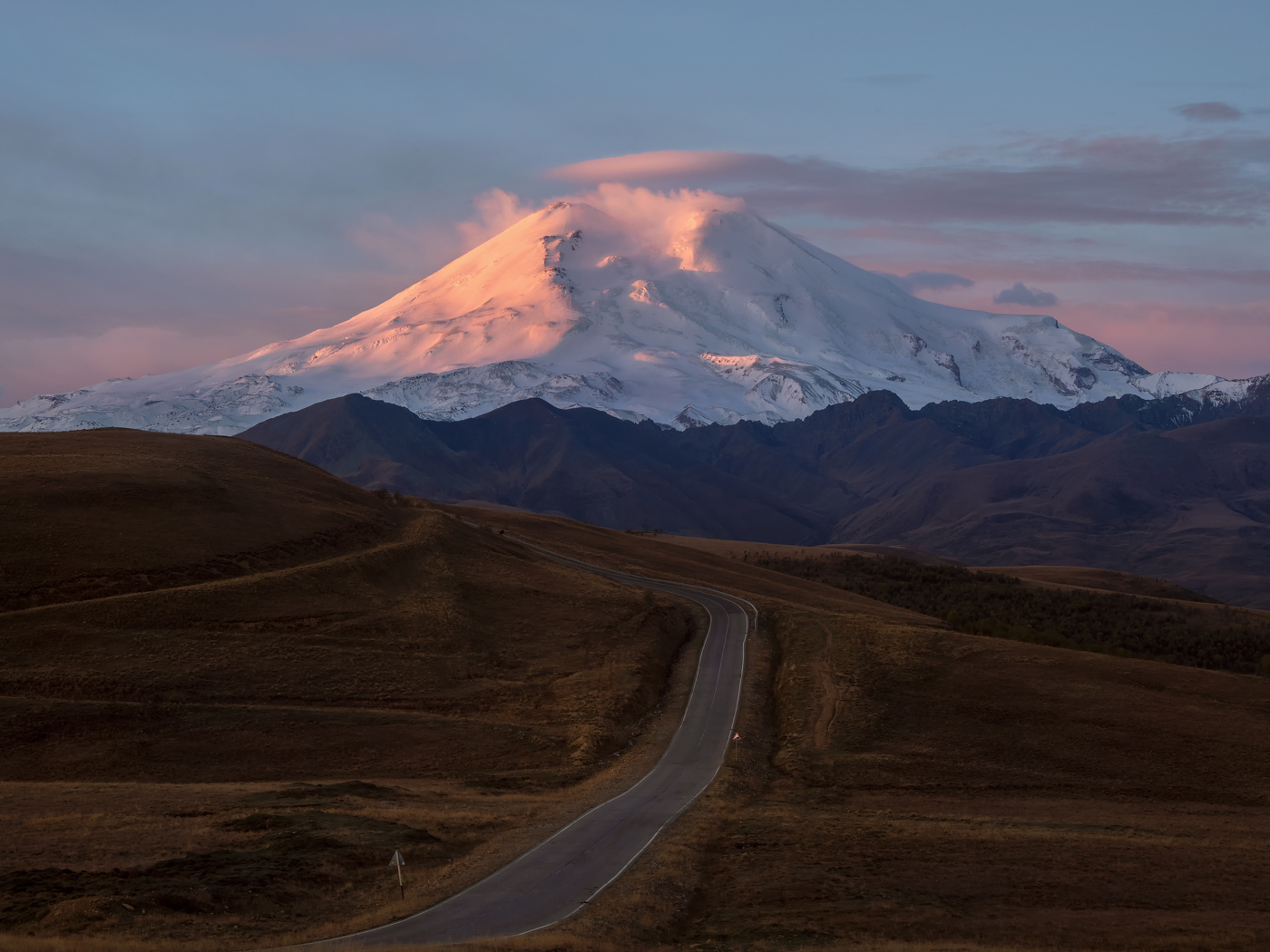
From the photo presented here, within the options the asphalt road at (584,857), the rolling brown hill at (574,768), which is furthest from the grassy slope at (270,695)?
the asphalt road at (584,857)

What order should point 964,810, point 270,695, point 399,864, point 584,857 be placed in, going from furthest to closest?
point 270,695 → point 964,810 → point 584,857 → point 399,864

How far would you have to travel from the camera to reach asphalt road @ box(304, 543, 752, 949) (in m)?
19.7

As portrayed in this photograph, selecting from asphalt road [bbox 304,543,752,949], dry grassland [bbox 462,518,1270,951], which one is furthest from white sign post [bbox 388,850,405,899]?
dry grassland [bbox 462,518,1270,951]

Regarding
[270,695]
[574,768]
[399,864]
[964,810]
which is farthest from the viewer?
[270,695]

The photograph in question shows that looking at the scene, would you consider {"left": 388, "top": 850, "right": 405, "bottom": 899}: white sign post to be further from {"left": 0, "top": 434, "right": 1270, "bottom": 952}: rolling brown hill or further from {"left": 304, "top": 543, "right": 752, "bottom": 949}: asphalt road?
{"left": 304, "top": 543, "right": 752, "bottom": 949}: asphalt road

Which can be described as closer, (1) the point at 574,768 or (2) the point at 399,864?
(2) the point at 399,864

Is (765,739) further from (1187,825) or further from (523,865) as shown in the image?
(523,865)

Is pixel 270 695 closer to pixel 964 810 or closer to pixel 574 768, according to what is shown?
pixel 574 768

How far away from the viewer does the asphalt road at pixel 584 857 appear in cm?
1967

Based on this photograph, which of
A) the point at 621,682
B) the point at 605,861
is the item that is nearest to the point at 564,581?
the point at 621,682

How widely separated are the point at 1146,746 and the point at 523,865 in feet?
75.7

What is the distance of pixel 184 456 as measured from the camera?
6594 cm

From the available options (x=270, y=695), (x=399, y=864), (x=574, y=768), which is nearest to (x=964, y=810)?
(x=574, y=768)

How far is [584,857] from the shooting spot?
80.3ft
